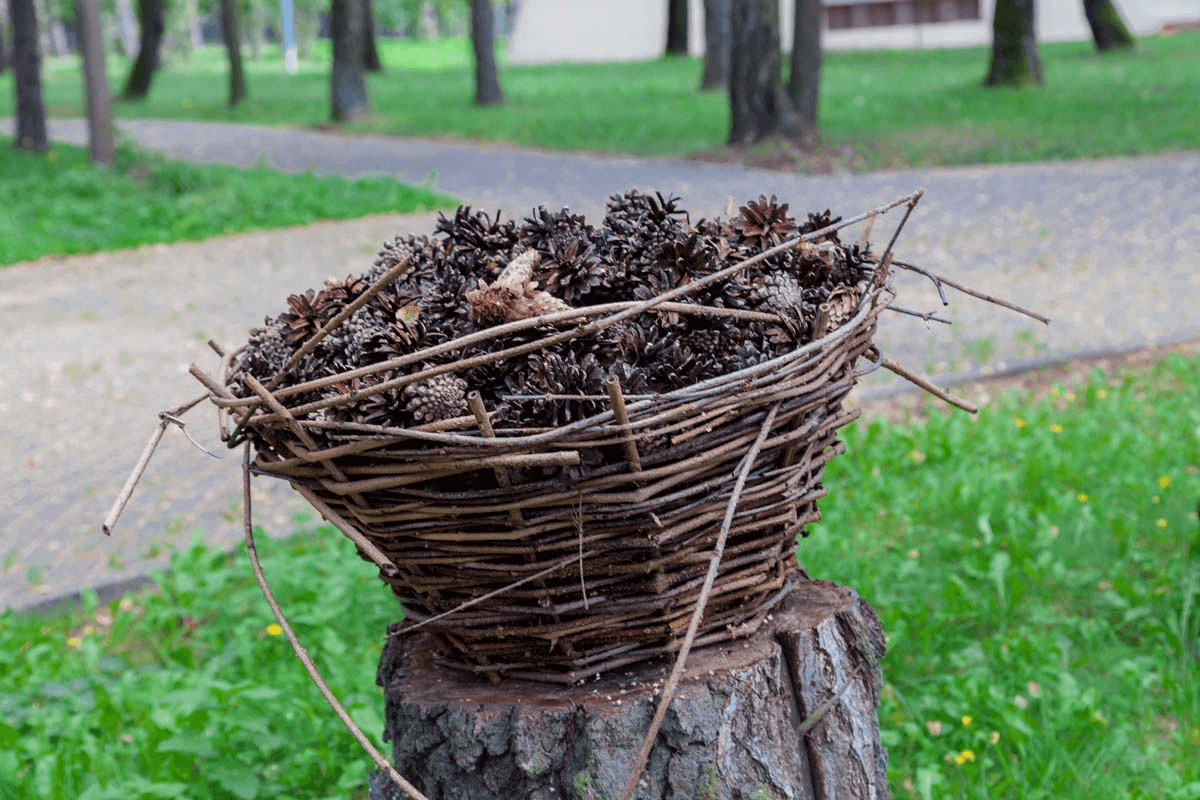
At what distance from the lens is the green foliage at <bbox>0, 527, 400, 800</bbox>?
2932mm

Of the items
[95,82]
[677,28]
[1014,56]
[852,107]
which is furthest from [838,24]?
[95,82]

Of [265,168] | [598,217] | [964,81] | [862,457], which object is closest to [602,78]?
[964,81]

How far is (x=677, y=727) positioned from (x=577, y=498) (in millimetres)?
433

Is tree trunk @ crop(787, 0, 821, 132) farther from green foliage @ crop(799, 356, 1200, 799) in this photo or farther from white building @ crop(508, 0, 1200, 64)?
white building @ crop(508, 0, 1200, 64)

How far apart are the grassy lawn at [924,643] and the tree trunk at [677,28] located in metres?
26.6

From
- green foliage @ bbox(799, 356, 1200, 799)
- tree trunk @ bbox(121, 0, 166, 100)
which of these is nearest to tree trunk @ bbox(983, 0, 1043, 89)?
green foliage @ bbox(799, 356, 1200, 799)

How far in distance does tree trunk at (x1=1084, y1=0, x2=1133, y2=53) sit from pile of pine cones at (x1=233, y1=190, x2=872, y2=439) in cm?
2421

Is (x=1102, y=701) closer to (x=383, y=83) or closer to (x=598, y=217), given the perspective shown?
(x=598, y=217)

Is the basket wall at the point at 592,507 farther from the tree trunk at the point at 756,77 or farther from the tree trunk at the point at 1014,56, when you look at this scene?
the tree trunk at the point at 1014,56

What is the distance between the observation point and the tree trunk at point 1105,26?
76.9 ft

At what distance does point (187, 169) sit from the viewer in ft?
43.1

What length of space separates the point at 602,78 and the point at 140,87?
10088 millimetres

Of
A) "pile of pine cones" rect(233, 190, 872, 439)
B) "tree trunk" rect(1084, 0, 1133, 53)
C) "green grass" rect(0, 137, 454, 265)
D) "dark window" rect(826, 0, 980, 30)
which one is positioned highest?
"dark window" rect(826, 0, 980, 30)

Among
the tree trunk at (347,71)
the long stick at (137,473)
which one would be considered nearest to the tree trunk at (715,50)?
the tree trunk at (347,71)
